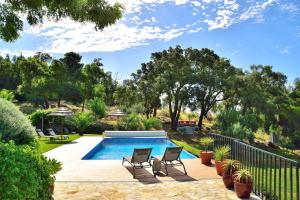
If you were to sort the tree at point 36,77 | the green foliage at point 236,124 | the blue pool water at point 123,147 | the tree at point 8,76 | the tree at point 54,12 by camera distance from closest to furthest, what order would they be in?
the tree at point 54,12 → the blue pool water at point 123,147 → the green foliage at point 236,124 → the tree at point 36,77 → the tree at point 8,76

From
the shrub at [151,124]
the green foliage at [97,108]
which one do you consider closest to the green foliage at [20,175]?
the shrub at [151,124]

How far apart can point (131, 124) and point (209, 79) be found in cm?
999

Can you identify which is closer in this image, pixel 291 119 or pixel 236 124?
pixel 236 124

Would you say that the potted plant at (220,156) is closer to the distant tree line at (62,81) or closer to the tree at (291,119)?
the tree at (291,119)

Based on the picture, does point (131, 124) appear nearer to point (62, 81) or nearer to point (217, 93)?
point (217, 93)

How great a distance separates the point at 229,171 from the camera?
7.86 meters

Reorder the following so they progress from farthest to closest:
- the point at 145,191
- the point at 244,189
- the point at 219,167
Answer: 1. the point at 219,167
2. the point at 145,191
3. the point at 244,189

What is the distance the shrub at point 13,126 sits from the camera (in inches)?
258

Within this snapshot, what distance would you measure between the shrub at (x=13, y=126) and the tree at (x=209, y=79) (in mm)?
25558

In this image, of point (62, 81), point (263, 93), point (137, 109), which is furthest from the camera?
point (62, 81)

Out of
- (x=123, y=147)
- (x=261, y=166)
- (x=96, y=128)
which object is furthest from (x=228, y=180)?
(x=96, y=128)

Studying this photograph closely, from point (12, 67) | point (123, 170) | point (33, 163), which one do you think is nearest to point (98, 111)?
point (123, 170)

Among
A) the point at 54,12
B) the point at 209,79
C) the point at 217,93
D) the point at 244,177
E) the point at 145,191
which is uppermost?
the point at 209,79

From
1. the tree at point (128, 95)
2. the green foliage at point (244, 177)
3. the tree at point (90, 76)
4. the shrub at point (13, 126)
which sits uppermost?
the tree at point (90, 76)
